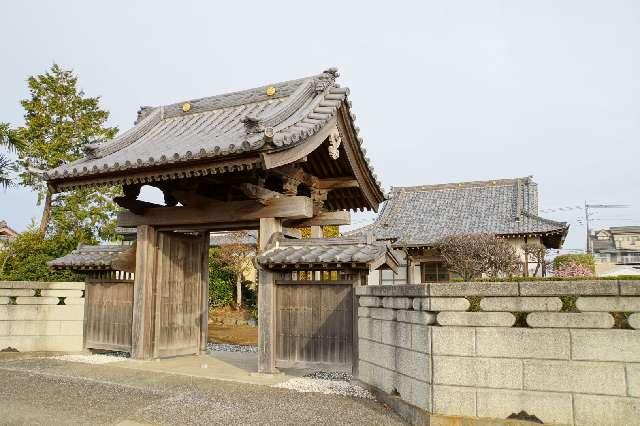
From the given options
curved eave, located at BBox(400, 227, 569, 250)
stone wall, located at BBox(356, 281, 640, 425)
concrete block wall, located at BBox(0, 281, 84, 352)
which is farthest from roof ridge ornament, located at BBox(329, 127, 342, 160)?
curved eave, located at BBox(400, 227, 569, 250)

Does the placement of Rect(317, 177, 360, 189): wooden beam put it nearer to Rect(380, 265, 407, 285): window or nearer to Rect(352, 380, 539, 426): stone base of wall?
Rect(352, 380, 539, 426): stone base of wall

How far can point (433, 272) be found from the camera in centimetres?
2430

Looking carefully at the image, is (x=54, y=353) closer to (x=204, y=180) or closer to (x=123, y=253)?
(x=123, y=253)

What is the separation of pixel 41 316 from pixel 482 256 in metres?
14.9

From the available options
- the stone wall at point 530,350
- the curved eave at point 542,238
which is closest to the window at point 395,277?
the curved eave at point 542,238

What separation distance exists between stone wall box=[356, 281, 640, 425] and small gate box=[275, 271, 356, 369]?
280cm

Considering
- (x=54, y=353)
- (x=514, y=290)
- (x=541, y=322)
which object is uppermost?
(x=514, y=290)

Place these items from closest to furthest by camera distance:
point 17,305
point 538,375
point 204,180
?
1. point 538,375
2. point 204,180
3. point 17,305

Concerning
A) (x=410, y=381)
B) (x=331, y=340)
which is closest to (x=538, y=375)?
(x=410, y=381)

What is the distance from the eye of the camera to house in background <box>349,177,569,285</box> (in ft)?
75.6

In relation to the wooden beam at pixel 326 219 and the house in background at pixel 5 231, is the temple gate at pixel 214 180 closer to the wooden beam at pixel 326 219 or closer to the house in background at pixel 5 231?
the wooden beam at pixel 326 219

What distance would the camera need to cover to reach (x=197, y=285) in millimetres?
12398

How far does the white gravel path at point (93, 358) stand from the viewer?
11.1 meters

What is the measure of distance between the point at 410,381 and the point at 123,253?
745cm
